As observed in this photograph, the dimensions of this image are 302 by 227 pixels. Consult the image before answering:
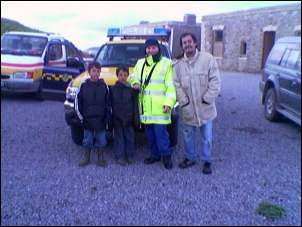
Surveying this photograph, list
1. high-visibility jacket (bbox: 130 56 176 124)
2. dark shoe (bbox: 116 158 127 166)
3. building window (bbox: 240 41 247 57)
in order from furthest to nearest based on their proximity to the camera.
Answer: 1. building window (bbox: 240 41 247 57)
2. dark shoe (bbox: 116 158 127 166)
3. high-visibility jacket (bbox: 130 56 176 124)

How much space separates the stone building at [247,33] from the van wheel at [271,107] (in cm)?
1226

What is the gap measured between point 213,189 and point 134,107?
5.01 ft

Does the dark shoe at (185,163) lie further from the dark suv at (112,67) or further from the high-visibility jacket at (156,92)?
the high-visibility jacket at (156,92)

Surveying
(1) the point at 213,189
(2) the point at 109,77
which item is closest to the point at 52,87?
(2) the point at 109,77

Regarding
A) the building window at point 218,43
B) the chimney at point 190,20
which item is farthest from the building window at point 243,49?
the chimney at point 190,20

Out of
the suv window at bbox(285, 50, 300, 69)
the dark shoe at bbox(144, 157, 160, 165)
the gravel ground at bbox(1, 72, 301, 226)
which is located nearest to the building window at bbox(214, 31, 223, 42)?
the suv window at bbox(285, 50, 300, 69)

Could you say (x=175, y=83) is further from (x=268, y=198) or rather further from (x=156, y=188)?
(x=268, y=198)

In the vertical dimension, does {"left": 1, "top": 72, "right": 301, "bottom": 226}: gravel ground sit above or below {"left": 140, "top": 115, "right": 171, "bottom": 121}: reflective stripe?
below

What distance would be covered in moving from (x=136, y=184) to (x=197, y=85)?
1.46 m

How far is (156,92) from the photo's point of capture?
16.5 ft

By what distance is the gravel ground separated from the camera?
3.58m

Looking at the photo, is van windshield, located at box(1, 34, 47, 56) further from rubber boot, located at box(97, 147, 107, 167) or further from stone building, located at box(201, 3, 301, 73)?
stone building, located at box(201, 3, 301, 73)

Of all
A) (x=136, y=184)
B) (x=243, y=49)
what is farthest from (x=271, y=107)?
(x=243, y=49)

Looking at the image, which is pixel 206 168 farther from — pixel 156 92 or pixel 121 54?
pixel 121 54
